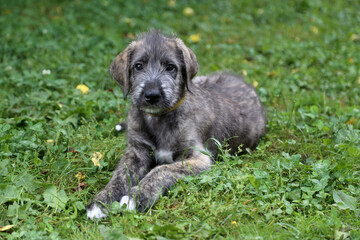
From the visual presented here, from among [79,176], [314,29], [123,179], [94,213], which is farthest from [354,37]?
[94,213]

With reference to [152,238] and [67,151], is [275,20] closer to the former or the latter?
[67,151]

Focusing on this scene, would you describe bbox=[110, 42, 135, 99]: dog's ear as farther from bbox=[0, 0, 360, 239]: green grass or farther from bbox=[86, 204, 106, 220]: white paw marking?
bbox=[86, 204, 106, 220]: white paw marking

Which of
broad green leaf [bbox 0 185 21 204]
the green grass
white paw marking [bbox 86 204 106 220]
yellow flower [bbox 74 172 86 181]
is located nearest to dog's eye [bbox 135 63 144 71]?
the green grass

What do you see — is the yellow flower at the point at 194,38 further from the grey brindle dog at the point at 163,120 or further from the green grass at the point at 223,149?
the grey brindle dog at the point at 163,120

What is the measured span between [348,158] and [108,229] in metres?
2.81

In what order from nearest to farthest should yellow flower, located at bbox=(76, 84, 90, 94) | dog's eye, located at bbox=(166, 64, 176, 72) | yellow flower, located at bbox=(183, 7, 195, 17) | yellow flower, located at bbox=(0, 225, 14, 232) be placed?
yellow flower, located at bbox=(0, 225, 14, 232) < dog's eye, located at bbox=(166, 64, 176, 72) < yellow flower, located at bbox=(76, 84, 90, 94) < yellow flower, located at bbox=(183, 7, 195, 17)

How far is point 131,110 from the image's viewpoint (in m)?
5.29

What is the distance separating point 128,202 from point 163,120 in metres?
1.27

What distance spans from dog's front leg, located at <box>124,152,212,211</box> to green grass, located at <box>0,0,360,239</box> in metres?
0.13

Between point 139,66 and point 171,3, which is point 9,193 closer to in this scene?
point 139,66

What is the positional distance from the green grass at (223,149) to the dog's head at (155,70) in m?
0.89

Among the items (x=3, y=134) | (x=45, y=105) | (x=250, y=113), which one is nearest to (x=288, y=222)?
(x=250, y=113)

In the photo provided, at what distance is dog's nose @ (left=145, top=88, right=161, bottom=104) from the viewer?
4.54m

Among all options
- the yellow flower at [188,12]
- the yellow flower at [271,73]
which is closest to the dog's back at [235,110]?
the yellow flower at [271,73]
